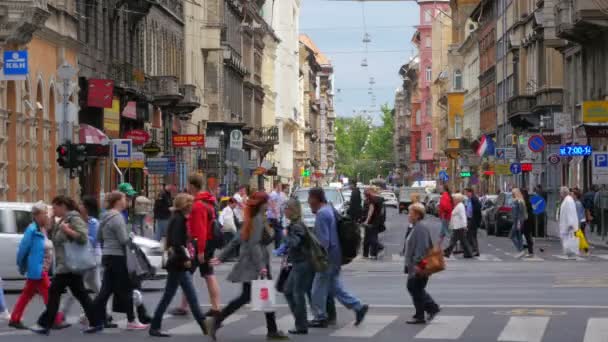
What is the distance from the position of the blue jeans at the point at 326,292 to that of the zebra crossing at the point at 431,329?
262mm

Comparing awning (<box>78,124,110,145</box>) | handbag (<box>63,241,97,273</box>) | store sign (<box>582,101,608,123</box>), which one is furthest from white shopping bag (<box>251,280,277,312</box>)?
store sign (<box>582,101,608,123</box>)

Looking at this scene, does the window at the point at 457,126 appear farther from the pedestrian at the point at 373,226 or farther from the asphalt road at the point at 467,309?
the asphalt road at the point at 467,309

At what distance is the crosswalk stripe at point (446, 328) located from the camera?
17547 millimetres

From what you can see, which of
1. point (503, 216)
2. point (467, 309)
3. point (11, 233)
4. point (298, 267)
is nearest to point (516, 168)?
point (503, 216)

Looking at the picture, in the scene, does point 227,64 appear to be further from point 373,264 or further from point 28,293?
point 28,293

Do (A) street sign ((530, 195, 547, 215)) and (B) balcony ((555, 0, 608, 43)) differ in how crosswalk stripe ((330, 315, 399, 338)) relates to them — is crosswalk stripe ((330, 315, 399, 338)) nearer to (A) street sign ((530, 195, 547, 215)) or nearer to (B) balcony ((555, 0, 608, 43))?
(A) street sign ((530, 195, 547, 215))

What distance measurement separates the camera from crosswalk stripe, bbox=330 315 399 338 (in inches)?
704

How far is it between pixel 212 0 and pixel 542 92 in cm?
1917

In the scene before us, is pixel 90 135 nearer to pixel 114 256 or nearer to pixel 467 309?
pixel 467 309

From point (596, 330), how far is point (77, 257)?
19.4 feet

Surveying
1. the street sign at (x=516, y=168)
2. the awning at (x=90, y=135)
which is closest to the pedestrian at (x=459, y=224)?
the awning at (x=90, y=135)

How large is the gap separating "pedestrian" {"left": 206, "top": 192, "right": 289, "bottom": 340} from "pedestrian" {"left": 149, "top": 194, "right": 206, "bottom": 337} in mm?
390

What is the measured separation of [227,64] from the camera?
279 ft

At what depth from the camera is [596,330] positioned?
18.0 m
